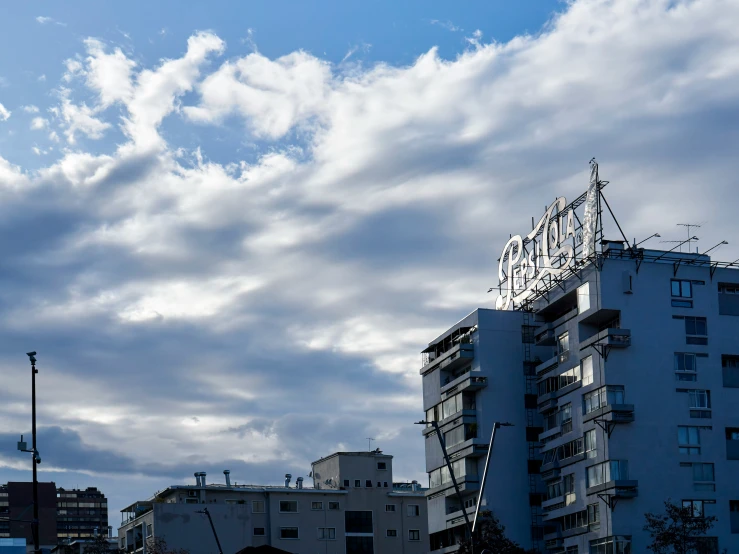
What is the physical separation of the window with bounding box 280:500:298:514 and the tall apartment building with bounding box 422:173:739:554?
47.9 m

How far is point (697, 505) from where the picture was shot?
9438cm

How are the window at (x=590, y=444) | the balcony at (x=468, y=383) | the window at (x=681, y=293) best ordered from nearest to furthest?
the window at (x=590, y=444) < the window at (x=681, y=293) < the balcony at (x=468, y=383)

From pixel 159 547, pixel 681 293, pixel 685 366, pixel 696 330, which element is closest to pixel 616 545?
pixel 685 366

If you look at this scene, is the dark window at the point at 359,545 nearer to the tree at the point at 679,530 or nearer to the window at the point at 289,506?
the window at the point at 289,506

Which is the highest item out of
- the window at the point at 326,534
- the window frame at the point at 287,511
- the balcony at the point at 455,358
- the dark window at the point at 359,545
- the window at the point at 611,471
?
the balcony at the point at 455,358

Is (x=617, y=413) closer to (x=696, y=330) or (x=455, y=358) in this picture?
(x=696, y=330)

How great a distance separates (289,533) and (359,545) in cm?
907

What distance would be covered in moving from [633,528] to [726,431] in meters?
11.5

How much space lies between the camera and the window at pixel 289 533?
491ft

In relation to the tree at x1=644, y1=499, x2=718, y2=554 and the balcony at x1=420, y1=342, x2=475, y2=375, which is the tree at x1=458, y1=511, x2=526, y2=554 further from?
the balcony at x1=420, y1=342, x2=475, y2=375

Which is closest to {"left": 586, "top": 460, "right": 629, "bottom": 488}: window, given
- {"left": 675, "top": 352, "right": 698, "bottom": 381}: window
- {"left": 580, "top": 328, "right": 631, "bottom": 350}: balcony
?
{"left": 675, "top": 352, "right": 698, "bottom": 381}: window

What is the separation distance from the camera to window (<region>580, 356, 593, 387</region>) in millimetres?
97750

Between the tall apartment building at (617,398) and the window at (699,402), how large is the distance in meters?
0.08

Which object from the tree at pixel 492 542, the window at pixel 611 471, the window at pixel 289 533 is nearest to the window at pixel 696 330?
the window at pixel 611 471
